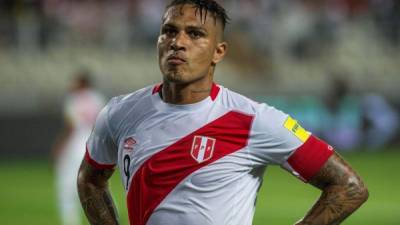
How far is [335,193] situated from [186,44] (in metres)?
0.94

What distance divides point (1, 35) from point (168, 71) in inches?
668

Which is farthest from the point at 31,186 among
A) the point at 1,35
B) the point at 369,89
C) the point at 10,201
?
the point at 369,89

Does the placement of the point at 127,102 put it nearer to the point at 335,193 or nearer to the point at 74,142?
the point at 335,193

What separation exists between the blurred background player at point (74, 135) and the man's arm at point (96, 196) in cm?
833

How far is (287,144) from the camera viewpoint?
439 cm

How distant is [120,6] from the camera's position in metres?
22.1

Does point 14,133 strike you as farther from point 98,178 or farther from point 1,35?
point 98,178

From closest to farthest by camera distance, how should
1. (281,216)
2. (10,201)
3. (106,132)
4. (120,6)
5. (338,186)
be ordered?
(338,186) < (106,132) < (281,216) < (10,201) < (120,6)

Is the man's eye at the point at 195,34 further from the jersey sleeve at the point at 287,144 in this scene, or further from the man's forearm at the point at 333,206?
the man's forearm at the point at 333,206

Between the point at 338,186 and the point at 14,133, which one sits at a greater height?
the point at 338,186

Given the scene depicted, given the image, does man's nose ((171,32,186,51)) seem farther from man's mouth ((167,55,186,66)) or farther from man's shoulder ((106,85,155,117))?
man's shoulder ((106,85,155,117))

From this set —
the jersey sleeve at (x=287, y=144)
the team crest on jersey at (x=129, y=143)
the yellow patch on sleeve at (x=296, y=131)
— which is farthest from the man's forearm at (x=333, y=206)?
the team crest on jersey at (x=129, y=143)

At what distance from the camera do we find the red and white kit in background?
43.5 ft

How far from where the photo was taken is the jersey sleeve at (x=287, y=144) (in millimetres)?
4387
